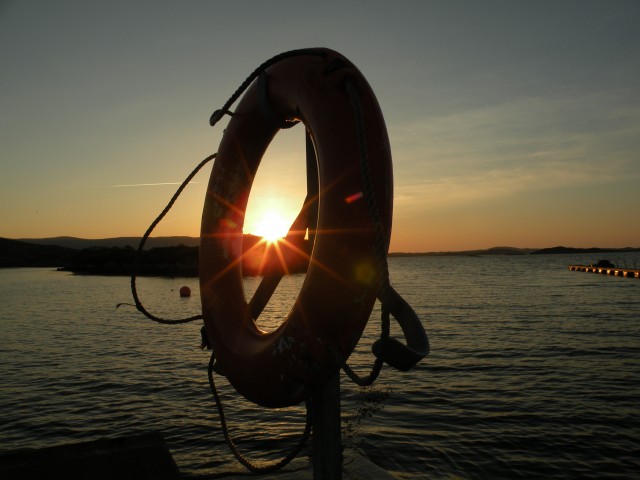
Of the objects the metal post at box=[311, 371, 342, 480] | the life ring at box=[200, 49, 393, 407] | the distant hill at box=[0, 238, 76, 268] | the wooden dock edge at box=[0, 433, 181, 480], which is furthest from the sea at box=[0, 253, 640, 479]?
the distant hill at box=[0, 238, 76, 268]

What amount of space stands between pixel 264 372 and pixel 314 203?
35.3 inches

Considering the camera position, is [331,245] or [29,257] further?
[29,257]

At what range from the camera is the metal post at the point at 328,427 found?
2344 mm

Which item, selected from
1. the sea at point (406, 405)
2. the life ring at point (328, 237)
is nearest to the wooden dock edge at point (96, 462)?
the sea at point (406, 405)

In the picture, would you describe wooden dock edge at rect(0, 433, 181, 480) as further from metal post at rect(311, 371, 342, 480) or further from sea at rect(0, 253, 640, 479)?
metal post at rect(311, 371, 342, 480)

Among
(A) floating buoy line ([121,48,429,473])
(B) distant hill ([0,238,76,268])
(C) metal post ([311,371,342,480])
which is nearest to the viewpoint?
(A) floating buoy line ([121,48,429,473])

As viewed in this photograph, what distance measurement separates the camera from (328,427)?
7.73 ft

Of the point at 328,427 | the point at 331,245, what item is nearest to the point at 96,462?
the point at 328,427

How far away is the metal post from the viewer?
92.3 inches

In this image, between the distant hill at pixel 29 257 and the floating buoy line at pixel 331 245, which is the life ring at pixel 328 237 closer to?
the floating buoy line at pixel 331 245

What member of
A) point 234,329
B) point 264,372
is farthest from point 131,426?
point 264,372

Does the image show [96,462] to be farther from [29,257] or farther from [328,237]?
[29,257]

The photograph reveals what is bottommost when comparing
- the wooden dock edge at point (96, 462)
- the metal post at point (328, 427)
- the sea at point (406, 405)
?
the sea at point (406, 405)

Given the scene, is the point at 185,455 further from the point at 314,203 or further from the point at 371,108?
the point at 371,108
